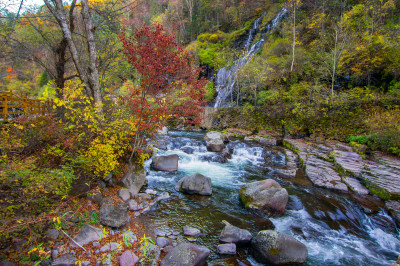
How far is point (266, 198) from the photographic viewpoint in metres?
6.18

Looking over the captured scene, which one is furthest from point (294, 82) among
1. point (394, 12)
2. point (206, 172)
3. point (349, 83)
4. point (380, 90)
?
point (206, 172)

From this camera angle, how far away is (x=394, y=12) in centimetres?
1734

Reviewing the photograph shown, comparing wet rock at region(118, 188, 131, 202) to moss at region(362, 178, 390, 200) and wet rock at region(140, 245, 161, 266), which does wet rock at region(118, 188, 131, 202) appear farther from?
moss at region(362, 178, 390, 200)

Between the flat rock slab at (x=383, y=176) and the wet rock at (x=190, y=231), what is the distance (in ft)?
22.5

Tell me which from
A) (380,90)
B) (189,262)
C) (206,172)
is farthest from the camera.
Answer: (380,90)

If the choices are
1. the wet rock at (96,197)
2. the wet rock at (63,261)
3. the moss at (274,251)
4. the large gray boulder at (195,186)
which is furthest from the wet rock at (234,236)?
the wet rock at (96,197)

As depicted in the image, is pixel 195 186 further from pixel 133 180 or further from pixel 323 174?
pixel 323 174

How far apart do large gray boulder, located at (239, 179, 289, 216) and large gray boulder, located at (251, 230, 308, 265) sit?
1567mm

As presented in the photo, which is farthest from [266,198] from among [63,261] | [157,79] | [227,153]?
[227,153]

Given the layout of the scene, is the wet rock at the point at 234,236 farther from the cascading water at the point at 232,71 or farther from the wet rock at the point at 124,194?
the cascading water at the point at 232,71

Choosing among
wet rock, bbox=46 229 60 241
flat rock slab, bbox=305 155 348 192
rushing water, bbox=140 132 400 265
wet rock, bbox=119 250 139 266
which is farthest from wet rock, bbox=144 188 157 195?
flat rock slab, bbox=305 155 348 192

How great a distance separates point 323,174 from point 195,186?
6123mm

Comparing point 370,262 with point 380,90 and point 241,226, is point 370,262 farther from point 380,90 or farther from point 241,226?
point 380,90

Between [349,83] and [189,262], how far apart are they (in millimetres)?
19369
